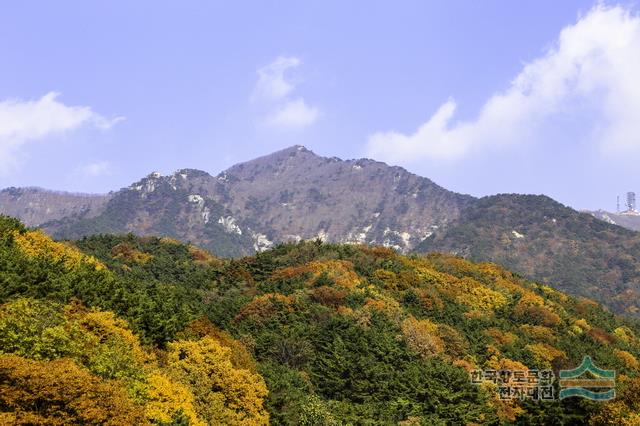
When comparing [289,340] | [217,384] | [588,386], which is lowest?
[217,384]

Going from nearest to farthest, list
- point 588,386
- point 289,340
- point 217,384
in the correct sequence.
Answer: point 588,386
point 217,384
point 289,340

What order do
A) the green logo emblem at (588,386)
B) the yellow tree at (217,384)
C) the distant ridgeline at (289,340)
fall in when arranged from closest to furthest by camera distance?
the distant ridgeline at (289,340) < the green logo emblem at (588,386) < the yellow tree at (217,384)

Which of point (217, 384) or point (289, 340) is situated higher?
point (289, 340)

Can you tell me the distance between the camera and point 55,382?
2831cm

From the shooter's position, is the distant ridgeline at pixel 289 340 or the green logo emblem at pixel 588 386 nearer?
the distant ridgeline at pixel 289 340

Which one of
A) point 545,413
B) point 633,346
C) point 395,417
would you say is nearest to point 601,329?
point 633,346

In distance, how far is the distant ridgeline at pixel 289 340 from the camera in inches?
1282

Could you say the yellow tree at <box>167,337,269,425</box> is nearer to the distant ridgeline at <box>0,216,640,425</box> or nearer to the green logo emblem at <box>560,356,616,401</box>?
the distant ridgeline at <box>0,216,640,425</box>

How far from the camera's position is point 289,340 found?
65125 millimetres

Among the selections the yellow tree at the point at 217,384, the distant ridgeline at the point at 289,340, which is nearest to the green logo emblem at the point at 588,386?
the distant ridgeline at the point at 289,340

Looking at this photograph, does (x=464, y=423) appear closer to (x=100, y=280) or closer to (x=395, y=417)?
(x=395, y=417)

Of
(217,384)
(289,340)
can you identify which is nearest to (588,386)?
(217,384)

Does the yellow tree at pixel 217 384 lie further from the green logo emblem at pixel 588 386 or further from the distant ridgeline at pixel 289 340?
the green logo emblem at pixel 588 386

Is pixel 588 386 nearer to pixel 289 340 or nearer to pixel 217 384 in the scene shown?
pixel 217 384
